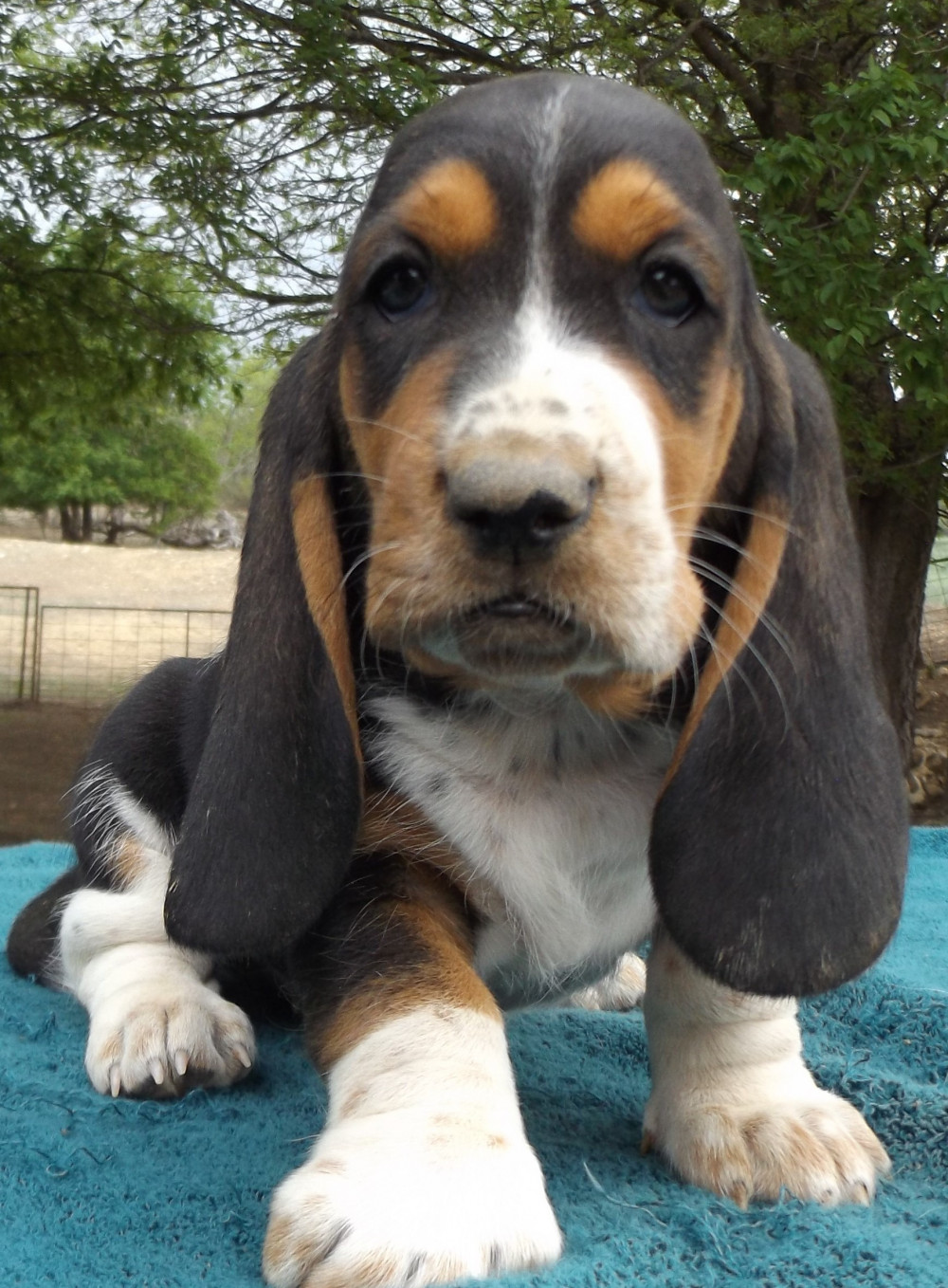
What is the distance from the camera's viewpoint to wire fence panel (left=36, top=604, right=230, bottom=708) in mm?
14680

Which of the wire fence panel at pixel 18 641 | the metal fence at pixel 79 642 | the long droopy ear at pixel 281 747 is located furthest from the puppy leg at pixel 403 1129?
the wire fence panel at pixel 18 641

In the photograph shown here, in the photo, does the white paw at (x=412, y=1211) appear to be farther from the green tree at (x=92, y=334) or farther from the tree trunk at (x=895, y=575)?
the green tree at (x=92, y=334)

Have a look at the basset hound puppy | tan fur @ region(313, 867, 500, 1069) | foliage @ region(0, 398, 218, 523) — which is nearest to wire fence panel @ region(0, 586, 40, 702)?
foliage @ region(0, 398, 218, 523)

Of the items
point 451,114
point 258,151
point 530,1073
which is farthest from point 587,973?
point 258,151

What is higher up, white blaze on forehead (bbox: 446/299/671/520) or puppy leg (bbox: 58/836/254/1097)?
white blaze on forehead (bbox: 446/299/671/520)

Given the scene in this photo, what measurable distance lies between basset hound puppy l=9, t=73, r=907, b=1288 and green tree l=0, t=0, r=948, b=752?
10.5ft

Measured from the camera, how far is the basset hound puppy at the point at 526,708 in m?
1.94

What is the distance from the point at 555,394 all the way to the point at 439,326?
390 mm

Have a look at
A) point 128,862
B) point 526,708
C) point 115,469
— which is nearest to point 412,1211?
point 526,708

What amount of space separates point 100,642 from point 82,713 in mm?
1478

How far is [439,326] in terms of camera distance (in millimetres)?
2270

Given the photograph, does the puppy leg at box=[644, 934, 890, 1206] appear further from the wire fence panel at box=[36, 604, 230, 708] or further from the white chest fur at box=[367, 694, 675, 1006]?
the wire fence panel at box=[36, 604, 230, 708]

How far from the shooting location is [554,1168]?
7.88 ft

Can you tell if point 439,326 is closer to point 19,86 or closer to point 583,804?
point 583,804
